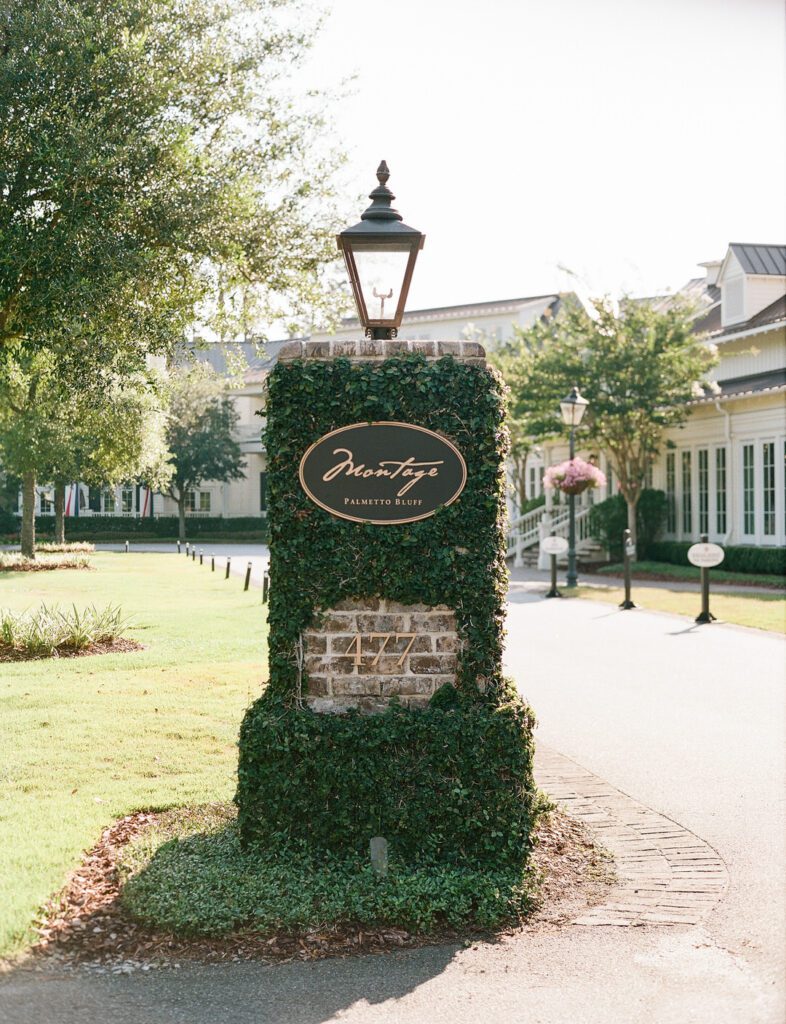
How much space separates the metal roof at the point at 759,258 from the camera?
29.4m

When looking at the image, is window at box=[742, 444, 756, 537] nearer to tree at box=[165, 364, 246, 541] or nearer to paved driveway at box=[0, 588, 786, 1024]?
paved driveway at box=[0, 588, 786, 1024]

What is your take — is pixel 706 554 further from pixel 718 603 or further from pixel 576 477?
pixel 576 477

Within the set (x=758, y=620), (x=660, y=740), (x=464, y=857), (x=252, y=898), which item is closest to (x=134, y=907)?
(x=252, y=898)

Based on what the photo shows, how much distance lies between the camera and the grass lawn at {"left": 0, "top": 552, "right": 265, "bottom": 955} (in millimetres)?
5359

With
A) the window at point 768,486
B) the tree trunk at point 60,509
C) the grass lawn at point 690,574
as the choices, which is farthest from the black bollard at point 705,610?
the tree trunk at point 60,509

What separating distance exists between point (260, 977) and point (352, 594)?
1.89 metres

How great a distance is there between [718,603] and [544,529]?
13.0 meters

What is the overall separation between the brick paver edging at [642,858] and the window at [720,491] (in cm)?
2220

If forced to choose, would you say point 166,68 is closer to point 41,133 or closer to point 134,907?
point 41,133

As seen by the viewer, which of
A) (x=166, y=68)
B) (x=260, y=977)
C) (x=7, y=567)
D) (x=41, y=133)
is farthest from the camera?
(x=7, y=567)

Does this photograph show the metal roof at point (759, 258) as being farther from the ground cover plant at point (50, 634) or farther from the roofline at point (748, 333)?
the ground cover plant at point (50, 634)

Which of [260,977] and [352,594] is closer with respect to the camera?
[260,977]

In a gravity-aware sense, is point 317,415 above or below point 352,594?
above

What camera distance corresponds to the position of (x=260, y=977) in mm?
4109
